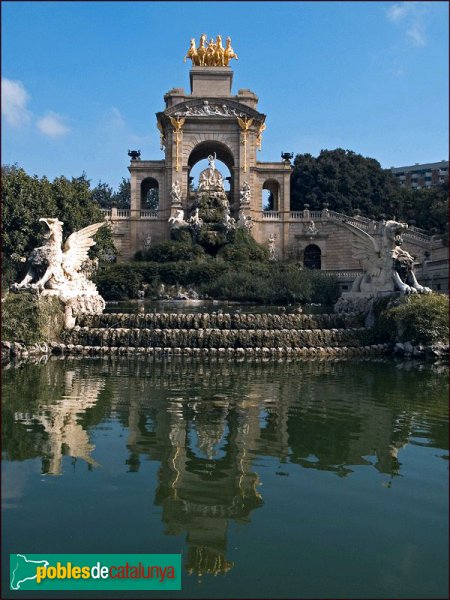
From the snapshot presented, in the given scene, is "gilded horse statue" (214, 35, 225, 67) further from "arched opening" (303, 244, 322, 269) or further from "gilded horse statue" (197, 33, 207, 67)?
"arched opening" (303, 244, 322, 269)

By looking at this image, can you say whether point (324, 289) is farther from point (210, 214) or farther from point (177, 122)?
point (177, 122)

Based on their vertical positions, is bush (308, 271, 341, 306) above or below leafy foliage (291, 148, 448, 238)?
below

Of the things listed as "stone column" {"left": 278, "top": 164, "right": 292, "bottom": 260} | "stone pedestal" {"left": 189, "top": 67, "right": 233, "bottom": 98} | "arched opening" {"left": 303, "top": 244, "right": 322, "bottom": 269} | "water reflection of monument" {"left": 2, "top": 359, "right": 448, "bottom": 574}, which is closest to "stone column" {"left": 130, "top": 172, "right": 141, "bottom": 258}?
"stone pedestal" {"left": 189, "top": 67, "right": 233, "bottom": 98}

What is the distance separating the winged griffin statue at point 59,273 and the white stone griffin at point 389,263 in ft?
30.9

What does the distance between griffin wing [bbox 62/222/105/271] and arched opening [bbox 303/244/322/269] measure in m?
29.0

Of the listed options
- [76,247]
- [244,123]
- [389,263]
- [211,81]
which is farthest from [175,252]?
[389,263]

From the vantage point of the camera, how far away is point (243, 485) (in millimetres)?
6160

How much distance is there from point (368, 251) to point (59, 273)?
10.7 meters

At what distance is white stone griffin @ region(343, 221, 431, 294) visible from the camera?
64.4ft

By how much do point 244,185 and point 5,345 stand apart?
3311 cm

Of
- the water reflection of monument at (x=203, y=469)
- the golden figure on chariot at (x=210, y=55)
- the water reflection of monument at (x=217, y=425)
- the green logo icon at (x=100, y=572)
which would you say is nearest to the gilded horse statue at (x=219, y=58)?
the golden figure on chariot at (x=210, y=55)

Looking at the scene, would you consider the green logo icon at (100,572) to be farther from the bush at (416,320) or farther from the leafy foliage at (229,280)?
the leafy foliage at (229,280)

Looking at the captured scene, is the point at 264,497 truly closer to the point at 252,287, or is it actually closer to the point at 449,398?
the point at 449,398

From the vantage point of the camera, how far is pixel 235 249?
39.7m
